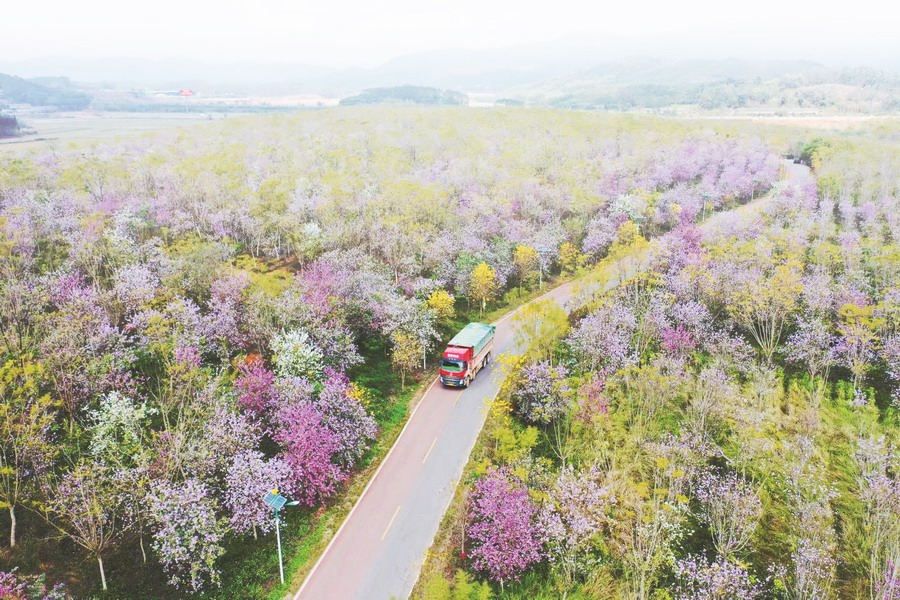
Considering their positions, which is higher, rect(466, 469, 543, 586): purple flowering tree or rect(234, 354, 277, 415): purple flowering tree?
rect(234, 354, 277, 415): purple flowering tree

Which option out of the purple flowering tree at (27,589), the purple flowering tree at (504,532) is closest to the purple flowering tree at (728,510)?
the purple flowering tree at (504,532)

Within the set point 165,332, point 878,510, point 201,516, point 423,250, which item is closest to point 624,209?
point 423,250

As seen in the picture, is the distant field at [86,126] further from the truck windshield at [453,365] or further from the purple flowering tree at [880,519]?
the purple flowering tree at [880,519]

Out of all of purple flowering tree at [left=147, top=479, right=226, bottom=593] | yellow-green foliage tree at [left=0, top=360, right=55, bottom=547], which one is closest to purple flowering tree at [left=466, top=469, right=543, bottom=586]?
purple flowering tree at [left=147, top=479, right=226, bottom=593]

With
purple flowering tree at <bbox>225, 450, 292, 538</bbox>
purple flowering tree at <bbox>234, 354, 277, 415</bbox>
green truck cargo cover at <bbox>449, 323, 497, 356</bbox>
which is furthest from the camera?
green truck cargo cover at <bbox>449, 323, 497, 356</bbox>

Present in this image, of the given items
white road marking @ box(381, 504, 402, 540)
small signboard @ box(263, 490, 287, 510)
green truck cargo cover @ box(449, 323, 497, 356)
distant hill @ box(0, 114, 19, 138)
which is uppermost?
distant hill @ box(0, 114, 19, 138)

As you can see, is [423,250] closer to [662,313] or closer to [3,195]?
[662,313]

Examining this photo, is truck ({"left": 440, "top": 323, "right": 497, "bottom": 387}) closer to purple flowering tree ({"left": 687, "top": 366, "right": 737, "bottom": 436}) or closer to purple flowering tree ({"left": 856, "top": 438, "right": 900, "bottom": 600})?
purple flowering tree ({"left": 687, "top": 366, "right": 737, "bottom": 436})
